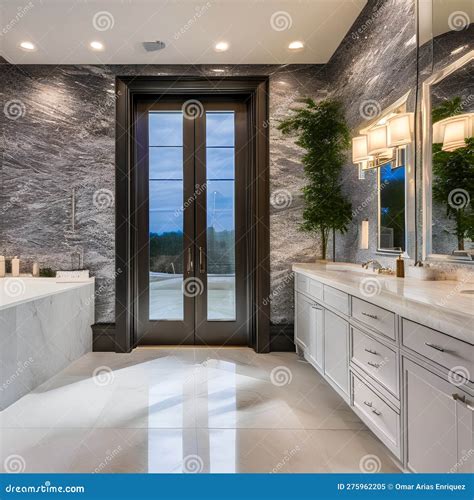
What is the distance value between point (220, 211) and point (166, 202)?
1.86 feet

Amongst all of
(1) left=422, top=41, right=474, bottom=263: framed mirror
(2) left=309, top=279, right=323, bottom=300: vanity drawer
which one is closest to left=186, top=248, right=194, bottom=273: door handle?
(2) left=309, top=279, right=323, bottom=300: vanity drawer

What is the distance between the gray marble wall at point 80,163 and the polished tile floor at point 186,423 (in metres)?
0.96

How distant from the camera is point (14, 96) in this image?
147 inches

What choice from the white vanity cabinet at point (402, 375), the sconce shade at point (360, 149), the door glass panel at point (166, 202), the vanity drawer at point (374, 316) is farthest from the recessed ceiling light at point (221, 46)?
the vanity drawer at point (374, 316)

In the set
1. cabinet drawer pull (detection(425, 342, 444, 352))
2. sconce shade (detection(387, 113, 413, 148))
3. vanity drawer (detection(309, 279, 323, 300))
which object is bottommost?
cabinet drawer pull (detection(425, 342, 444, 352))

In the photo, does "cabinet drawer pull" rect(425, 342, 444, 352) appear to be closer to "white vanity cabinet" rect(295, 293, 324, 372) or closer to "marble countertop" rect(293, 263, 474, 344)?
"marble countertop" rect(293, 263, 474, 344)

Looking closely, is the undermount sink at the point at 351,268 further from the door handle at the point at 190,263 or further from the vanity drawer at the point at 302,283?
the door handle at the point at 190,263

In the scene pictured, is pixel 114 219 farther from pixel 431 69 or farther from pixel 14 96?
pixel 431 69

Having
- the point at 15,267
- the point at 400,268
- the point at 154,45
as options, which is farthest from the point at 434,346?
the point at 15,267

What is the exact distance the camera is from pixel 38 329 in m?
2.80

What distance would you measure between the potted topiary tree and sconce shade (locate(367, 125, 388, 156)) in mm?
763

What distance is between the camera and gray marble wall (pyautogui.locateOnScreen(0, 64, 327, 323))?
3711 millimetres

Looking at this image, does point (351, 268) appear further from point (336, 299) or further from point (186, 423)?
point (186, 423)
